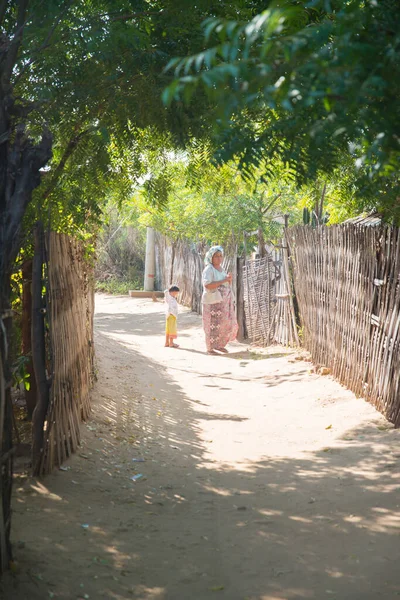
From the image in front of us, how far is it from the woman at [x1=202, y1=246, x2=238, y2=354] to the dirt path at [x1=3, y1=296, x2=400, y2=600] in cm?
400

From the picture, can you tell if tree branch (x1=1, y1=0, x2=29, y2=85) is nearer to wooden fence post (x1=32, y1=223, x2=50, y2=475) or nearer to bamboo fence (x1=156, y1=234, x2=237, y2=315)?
wooden fence post (x1=32, y1=223, x2=50, y2=475)

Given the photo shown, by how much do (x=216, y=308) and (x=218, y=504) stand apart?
8.08 m

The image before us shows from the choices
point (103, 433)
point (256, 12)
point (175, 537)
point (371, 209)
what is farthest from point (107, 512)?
point (371, 209)

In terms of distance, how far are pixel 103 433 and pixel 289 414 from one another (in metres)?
2.25

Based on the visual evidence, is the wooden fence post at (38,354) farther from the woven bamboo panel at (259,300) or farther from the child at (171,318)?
the child at (171,318)

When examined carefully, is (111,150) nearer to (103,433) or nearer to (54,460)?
(103,433)

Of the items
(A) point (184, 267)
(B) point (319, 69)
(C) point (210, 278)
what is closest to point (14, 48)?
(B) point (319, 69)

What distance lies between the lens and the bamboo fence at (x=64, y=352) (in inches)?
195

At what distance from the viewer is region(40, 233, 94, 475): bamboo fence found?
4.96 meters

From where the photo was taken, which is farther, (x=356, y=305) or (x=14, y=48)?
(x=356, y=305)

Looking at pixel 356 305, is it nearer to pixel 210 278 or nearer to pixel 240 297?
pixel 210 278

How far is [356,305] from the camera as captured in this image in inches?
302

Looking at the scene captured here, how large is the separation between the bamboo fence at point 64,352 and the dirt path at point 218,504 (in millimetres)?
193

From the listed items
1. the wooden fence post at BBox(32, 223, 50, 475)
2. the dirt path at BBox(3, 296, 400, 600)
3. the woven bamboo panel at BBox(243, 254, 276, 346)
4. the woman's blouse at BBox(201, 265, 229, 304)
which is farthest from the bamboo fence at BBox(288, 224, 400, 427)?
the wooden fence post at BBox(32, 223, 50, 475)
